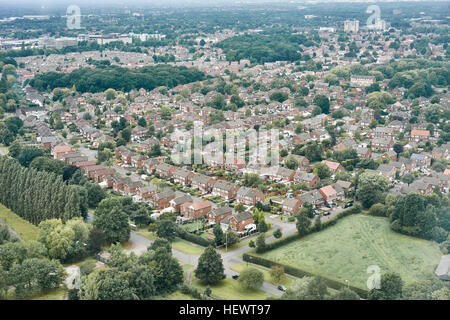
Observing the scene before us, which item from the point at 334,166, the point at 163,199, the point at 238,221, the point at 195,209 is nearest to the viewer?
the point at 238,221

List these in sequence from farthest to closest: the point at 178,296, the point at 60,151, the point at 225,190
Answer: the point at 60,151, the point at 225,190, the point at 178,296

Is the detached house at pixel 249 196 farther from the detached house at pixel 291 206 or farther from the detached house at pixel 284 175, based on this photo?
the detached house at pixel 284 175

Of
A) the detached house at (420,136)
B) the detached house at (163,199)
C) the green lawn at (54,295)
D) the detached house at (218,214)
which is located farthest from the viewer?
the detached house at (420,136)

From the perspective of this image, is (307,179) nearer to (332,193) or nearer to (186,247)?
(332,193)

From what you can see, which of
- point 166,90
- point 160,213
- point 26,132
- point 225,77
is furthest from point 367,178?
point 225,77

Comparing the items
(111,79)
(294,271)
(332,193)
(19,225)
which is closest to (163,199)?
(19,225)

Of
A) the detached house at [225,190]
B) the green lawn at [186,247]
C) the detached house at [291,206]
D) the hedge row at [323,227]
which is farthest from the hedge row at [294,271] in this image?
the detached house at [225,190]

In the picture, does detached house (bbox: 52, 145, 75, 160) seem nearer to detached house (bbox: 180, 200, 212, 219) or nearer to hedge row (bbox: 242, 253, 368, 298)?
detached house (bbox: 180, 200, 212, 219)
